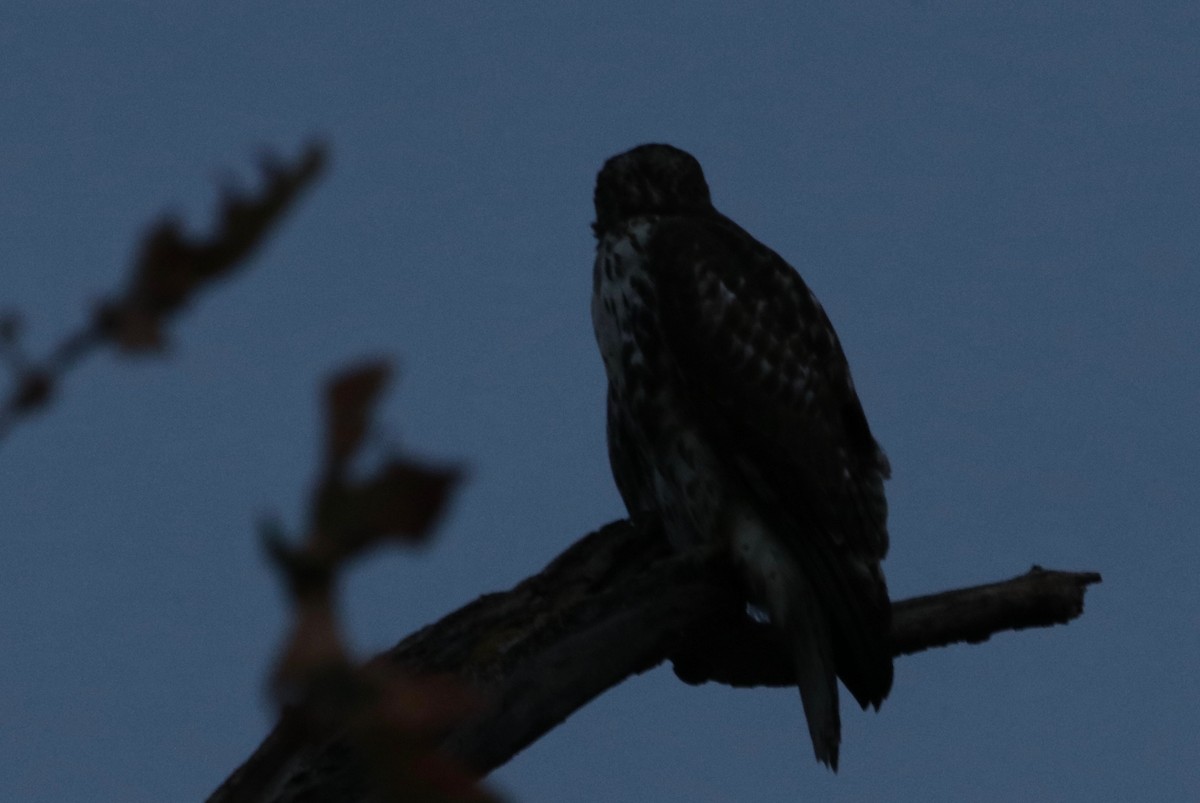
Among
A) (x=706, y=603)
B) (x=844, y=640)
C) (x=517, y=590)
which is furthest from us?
(x=844, y=640)

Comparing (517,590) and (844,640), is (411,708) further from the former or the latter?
(844,640)

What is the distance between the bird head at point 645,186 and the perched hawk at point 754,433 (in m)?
0.03

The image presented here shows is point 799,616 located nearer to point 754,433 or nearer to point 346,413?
point 754,433

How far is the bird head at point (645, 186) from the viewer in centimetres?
649

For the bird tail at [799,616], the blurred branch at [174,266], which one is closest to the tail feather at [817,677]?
the bird tail at [799,616]

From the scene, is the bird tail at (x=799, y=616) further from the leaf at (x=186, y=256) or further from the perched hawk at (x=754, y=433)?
the leaf at (x=186, y=256)

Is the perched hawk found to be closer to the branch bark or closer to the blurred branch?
the branch bark

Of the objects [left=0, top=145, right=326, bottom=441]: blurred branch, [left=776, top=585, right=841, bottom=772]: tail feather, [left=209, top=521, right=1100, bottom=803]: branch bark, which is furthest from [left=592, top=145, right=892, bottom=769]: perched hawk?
[left=0, top=145, right=326, bottom=441]: blurred branch

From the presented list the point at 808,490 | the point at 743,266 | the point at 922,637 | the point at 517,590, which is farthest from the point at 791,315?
the point at 517,590

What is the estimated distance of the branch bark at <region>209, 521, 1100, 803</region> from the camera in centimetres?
420

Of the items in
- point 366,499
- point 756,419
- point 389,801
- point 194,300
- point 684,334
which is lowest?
point 389,801

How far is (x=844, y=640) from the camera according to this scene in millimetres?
5594

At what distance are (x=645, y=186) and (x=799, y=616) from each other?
5.79 ft

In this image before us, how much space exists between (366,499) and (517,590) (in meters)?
3.94
